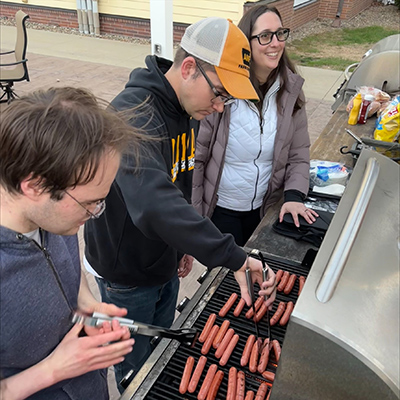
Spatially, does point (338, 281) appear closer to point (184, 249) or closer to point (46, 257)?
point (184, 249)

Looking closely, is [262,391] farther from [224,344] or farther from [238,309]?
[238,309]

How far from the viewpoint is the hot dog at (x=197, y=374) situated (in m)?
1.97

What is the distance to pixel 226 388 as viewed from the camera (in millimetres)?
2014

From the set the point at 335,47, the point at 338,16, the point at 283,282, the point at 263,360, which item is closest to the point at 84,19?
the point at 335,47

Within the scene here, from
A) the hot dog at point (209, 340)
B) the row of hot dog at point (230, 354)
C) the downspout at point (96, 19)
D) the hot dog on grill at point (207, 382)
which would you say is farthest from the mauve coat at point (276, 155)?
the downspout at point (96, 19)

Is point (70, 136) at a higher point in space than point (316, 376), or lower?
higher

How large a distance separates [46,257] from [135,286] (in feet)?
3.15

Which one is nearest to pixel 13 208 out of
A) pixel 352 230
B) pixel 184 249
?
pixel 184 249

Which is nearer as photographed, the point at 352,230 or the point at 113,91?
the point at 352,230

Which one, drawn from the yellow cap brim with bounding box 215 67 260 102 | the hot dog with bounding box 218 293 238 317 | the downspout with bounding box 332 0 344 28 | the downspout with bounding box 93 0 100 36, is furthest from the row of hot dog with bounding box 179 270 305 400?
the downspout with bounding box 332 0 344 28

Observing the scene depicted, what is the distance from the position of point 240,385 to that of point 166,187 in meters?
1.10

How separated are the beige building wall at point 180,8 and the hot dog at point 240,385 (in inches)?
439

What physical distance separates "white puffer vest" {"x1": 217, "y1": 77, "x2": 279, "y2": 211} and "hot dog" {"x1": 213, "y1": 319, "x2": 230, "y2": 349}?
113 centimetres

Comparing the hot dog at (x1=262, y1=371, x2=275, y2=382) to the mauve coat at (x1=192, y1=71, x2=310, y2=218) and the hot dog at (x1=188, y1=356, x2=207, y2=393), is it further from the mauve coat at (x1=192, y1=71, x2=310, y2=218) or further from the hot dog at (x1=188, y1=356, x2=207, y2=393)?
the mauve coat at (x1=192, y1=71, x2=310, y2=218)
